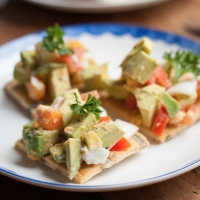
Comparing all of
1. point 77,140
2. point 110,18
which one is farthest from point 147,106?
point 110,18

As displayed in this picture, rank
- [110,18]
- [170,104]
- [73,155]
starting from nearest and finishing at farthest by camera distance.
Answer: [73,155]
[170,104]
[110,18]

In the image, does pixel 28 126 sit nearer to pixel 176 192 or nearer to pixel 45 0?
pixel 176 192

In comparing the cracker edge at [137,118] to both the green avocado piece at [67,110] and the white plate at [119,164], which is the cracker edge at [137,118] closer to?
the white plate at [119,164]

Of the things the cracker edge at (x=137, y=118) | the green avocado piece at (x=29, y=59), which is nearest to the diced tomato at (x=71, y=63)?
the green avocado piece at (x=29, y=59)

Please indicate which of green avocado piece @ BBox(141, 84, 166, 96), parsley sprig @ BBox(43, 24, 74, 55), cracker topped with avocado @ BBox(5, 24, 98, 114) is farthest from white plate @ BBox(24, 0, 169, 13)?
green avocado piece @ BBox(141, 84, 166, 96)

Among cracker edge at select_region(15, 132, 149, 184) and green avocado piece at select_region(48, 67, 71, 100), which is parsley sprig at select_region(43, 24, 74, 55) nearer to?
green avocado piece at select_region(48, 67, 71, 100)

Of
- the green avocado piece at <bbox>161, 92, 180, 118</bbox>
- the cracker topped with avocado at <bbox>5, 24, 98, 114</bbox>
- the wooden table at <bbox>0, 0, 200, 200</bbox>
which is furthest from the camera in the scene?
the wooden table at <bbox>0, 0, 200, 200</bbox>

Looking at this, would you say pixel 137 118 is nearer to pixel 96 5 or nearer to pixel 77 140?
pixel 77 140
